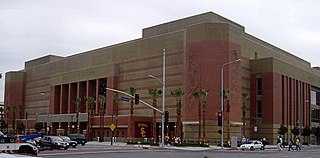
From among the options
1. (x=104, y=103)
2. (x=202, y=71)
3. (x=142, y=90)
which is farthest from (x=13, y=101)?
(x=202, y=71)

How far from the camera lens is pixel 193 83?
79000 mm

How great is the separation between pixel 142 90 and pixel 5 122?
59.6 m

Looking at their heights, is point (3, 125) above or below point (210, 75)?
below

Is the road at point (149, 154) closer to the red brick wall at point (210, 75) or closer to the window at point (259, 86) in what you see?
the red brick wall at point (210, 75)

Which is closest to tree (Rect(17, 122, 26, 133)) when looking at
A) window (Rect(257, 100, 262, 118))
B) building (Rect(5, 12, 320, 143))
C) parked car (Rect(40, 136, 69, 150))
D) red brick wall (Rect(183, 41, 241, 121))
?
building (Rect(5, 12, 320, 143))

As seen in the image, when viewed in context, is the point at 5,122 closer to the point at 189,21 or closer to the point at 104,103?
the point at 104,103

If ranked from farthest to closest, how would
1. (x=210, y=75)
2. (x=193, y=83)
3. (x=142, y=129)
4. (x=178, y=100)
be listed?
1. (x=142, y=129)
2. (x=193, y=83)
3. (x=210, y=75)
4. (x=178, y=100)

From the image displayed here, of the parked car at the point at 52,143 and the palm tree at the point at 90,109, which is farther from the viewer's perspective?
the palm tree at the point at 90,109

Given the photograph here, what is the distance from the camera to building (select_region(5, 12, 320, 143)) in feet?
258

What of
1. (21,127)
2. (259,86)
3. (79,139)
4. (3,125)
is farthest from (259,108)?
(3,125)

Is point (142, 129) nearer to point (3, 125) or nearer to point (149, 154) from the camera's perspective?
point (149, 154)

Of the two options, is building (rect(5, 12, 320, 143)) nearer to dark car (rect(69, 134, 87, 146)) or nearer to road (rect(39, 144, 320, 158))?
dark car (rect(69, 134, 87, 146))

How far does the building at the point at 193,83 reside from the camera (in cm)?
7856

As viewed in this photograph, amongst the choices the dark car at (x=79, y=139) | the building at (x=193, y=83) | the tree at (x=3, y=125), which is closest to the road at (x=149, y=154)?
the dark car at (x=79, y=139)
